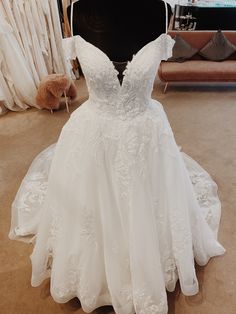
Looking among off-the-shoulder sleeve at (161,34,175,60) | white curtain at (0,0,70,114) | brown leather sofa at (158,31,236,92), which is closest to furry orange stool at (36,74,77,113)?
white curtain at (0,0,70,114)

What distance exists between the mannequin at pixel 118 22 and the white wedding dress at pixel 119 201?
0.06 meters

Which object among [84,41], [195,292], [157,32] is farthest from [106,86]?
[195,292]

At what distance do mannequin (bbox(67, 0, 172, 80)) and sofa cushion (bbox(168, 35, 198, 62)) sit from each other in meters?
2.35

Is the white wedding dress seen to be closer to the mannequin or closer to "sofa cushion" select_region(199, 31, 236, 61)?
the mannequin

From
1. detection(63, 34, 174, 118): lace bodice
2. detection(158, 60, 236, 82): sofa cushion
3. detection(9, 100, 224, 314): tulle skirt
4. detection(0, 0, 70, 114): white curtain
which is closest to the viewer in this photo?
detection(63, 34, 174, 118): lace bodice

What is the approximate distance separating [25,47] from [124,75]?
89.9 inches

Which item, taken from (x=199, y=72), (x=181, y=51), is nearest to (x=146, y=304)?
(x=199, y=72)

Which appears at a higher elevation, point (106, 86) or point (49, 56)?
point (106, 86)

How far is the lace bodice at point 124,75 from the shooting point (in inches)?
37.4

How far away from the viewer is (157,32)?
3.40 ft

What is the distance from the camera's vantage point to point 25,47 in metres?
2.83

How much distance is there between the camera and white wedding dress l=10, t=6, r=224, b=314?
103 centimetres

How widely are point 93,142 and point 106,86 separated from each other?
8.7 inches

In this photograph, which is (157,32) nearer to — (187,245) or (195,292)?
(187,245)
